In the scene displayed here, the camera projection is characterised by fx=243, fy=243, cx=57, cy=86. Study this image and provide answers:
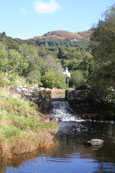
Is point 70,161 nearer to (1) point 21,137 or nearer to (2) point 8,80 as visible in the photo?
(1) point 21,137

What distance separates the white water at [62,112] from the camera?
27.5 meters

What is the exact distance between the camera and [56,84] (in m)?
80.9

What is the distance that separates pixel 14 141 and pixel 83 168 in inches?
133

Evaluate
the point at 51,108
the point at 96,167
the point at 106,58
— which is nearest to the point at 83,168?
the point at 96,167

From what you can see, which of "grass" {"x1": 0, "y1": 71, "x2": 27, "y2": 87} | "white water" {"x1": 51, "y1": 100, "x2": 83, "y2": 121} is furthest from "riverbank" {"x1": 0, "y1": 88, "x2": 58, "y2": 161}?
"grass" {"x1": 0, "y1": 71, "x2": 27, "y2": 87}

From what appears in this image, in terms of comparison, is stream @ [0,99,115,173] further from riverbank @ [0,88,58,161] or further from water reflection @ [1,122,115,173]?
riverbank @ [0,88,58,161]


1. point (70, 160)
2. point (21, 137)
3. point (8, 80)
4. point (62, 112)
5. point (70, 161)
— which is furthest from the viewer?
point (8, 80)

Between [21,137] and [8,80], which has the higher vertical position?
[8,80]

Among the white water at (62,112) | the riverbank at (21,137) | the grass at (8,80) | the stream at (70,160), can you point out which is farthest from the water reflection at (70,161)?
the grass at (8,80)

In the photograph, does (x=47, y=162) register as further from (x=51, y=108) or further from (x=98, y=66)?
(x=51, y=108)

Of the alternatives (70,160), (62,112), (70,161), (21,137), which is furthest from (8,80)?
(70,161)

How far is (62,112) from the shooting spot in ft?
98.7

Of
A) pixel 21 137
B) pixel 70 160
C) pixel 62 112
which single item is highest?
pixel 21 137

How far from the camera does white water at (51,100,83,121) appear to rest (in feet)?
90.3
